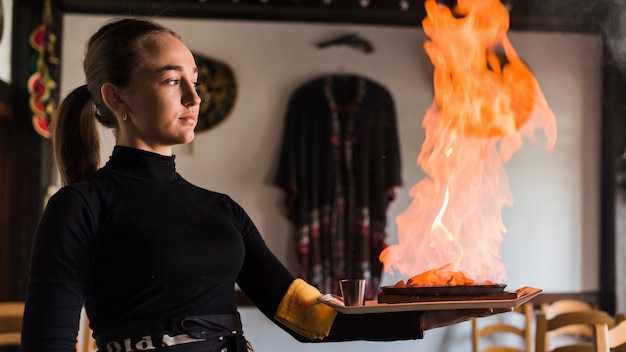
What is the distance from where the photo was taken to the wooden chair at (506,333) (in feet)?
13.5

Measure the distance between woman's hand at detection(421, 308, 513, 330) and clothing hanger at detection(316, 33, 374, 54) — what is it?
10.1ft

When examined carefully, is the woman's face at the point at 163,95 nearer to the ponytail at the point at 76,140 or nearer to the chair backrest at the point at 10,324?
the ponytail at the point at 76,140

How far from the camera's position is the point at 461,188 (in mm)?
2129

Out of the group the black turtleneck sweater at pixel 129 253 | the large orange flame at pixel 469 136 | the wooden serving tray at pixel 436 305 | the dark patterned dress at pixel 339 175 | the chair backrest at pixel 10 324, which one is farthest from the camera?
the dark patterned dress at pixel 339 175

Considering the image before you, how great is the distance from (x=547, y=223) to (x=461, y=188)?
258 centimetres

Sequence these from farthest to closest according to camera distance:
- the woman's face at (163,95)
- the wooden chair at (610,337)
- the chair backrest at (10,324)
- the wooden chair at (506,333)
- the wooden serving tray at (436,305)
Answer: the wooden chair at (506,333)
the chair backrest at (10,324)
the wooden chair at (610,337)
the wooden serving tray at (436,305)
the woman's face at (163,95)

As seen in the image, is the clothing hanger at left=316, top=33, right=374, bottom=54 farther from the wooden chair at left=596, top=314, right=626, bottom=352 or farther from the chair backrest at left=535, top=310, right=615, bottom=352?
the wooden chair at left=596, top=314, right=626, bottom=352

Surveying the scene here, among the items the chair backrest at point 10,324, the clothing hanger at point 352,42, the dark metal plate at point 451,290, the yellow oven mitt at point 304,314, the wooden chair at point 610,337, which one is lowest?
the chair backrest at point 10,324

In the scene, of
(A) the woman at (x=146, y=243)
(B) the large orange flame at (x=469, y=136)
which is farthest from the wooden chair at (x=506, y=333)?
(A) the woman at (x=146, y=243)

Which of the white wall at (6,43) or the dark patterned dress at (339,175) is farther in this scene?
the dark patterned dress at (339,175)

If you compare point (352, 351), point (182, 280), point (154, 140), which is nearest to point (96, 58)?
point (154, 140)

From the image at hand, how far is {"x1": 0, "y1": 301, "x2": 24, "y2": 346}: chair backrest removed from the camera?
2.87 meters

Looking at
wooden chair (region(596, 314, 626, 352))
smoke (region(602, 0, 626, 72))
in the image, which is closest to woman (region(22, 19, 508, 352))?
wooden chair (region(596, 314, 626, 352))

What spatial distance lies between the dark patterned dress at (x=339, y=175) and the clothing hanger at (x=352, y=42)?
20cm
